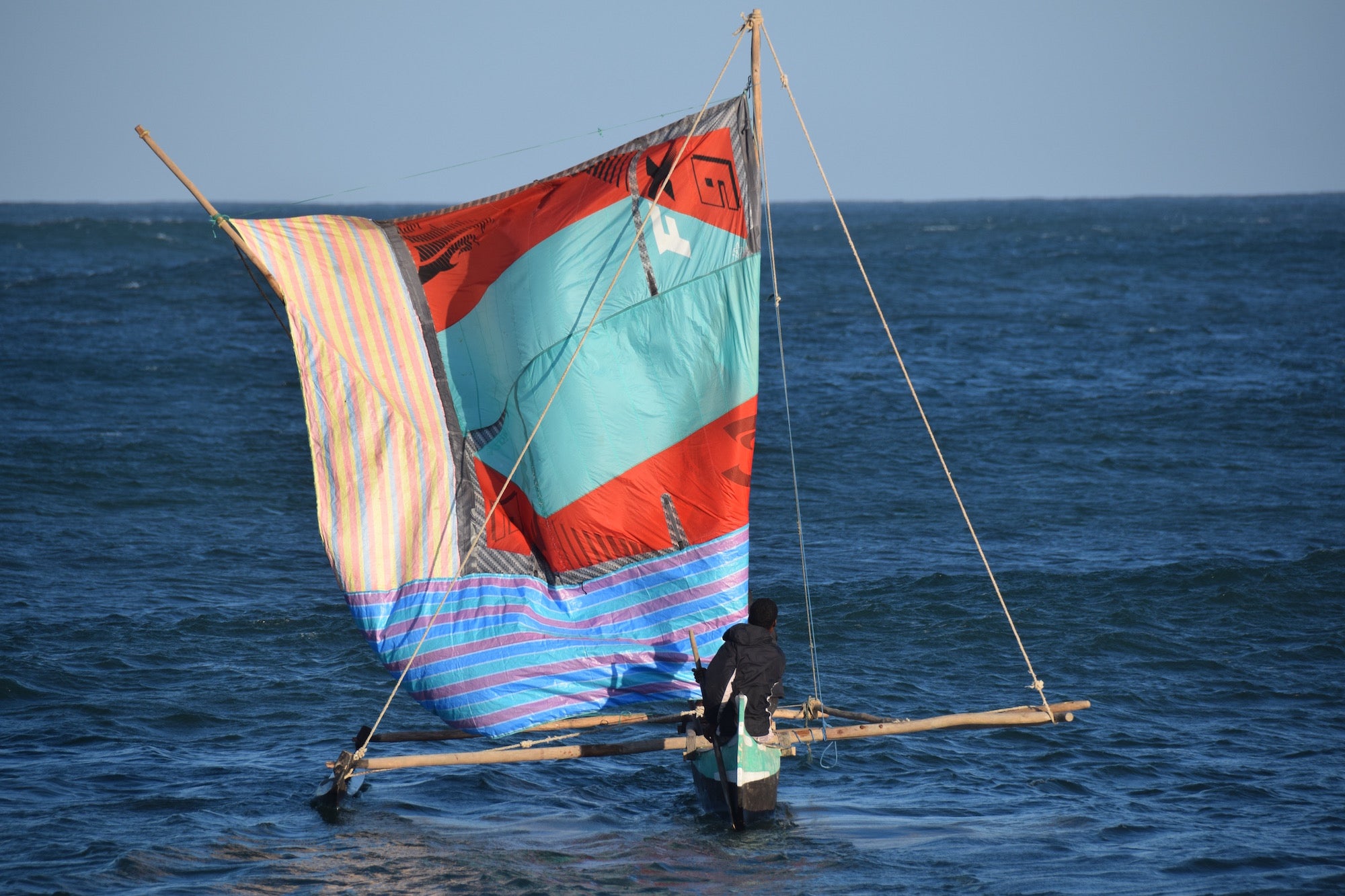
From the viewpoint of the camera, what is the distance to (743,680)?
907cm

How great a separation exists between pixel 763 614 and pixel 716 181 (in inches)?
130

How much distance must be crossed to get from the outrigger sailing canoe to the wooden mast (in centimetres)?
3

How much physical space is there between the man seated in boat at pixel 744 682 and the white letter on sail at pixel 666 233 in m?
2.87

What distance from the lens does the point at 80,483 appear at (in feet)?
74.5

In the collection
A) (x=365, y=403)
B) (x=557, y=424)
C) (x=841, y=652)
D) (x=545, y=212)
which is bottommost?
(x=841, y=652)

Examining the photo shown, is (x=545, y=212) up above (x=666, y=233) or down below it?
above

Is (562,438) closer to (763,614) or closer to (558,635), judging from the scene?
(558,635)

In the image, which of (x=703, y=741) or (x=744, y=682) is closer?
(x=744, y=682)

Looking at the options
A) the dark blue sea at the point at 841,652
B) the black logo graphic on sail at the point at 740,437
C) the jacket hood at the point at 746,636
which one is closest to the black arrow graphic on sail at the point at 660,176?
the black logo graphic on sail at the point at 740,437

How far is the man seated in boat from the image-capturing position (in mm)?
9016

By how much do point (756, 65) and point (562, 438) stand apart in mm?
3152

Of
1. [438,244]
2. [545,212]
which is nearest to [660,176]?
[545,212]

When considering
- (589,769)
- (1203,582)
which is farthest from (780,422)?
(589,769)

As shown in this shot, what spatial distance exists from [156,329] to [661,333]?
37744mm
